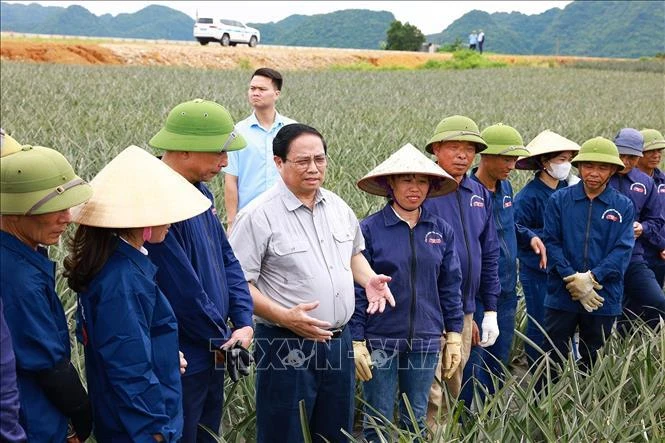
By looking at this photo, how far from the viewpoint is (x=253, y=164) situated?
4.20 meters

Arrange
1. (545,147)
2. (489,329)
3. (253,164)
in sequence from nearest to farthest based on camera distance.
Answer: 1. (489,329)
2. (253,164)
3. (545,147)

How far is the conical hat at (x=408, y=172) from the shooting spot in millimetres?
3016

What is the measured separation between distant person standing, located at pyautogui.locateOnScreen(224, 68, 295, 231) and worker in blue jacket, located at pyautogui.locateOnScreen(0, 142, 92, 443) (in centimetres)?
218

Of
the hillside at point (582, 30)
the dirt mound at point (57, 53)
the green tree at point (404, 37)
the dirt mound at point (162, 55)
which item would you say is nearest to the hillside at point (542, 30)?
the hillside at point (582, 30)

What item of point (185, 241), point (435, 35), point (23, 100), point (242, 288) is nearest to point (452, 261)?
point (242, 288)

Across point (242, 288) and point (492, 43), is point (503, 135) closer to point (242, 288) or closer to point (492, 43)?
point (242, 288)

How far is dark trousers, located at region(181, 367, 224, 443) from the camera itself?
255 centimetres

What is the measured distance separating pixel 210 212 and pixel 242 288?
29 centimetres

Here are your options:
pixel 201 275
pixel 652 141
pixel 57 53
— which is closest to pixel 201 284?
pixel 201 275

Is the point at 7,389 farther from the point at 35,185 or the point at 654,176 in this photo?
the point at 654,176

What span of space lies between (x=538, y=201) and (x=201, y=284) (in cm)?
254

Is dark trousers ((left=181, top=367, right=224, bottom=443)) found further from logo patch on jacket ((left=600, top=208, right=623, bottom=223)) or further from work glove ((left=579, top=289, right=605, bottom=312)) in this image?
logo patch on jacket ((left=600, top=208, right=623, bottom=223))

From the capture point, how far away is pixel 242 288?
268 cm

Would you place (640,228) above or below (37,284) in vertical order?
below
